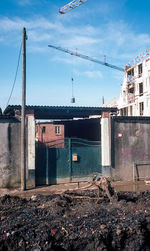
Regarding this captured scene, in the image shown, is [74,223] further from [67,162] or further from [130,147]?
[130,147]

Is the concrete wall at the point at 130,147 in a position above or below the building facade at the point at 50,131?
below

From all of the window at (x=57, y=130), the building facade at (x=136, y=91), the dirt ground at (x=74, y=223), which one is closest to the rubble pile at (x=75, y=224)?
the dirt ground at (x=74, y=223)

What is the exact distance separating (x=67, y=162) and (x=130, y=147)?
403 centimetres

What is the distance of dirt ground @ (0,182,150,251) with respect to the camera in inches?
190

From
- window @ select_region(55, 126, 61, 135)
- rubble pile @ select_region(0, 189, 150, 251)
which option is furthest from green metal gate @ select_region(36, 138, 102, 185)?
window @ select_region(55, 126, 61, 135)

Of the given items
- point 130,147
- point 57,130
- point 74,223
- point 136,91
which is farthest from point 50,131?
point 74,223

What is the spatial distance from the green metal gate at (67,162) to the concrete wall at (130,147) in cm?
107

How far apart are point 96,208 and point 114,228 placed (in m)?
1.32

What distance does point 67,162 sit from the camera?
12.5m

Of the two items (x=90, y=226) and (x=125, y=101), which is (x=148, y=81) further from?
(x=90, y=226)

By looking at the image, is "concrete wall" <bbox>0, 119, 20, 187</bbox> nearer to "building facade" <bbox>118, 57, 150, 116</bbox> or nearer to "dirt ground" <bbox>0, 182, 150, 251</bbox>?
"dirt ground" <bbox>0, 182, 150, 251</bbox>

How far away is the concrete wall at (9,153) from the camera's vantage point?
11227 millimetres

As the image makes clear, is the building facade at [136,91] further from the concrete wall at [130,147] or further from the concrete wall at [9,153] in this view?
the concrete wall at [9,153]

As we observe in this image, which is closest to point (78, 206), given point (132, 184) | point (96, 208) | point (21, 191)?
point (96, 208)
